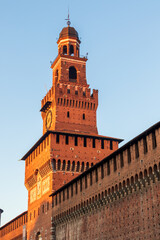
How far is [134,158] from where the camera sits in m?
27.2

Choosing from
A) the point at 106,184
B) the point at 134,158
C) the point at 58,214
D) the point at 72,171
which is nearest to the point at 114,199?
the point at 106,184

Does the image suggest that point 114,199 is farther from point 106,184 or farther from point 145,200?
point 145,200

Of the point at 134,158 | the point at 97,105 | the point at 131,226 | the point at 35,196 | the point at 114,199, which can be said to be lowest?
the point at 131,226

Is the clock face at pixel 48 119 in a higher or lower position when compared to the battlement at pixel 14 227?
higher

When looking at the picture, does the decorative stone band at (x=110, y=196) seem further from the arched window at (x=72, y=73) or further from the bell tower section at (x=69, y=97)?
the arched window at (x=72, y=73)

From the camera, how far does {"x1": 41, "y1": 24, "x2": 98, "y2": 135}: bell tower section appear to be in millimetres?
50125

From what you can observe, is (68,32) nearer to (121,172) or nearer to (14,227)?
(121,172)

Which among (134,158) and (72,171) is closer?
(134,158)

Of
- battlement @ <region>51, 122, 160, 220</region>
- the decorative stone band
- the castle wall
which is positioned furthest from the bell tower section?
the decorative stone band

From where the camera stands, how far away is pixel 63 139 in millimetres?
46344

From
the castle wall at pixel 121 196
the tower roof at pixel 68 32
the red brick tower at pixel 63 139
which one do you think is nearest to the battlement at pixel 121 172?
the castle wall at pixel 121 196

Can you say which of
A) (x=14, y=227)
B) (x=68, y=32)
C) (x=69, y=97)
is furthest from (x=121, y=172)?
(x=14, y=227)

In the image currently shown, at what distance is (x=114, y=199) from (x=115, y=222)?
1.78 metres

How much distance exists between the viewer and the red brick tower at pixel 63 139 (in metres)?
45.5
